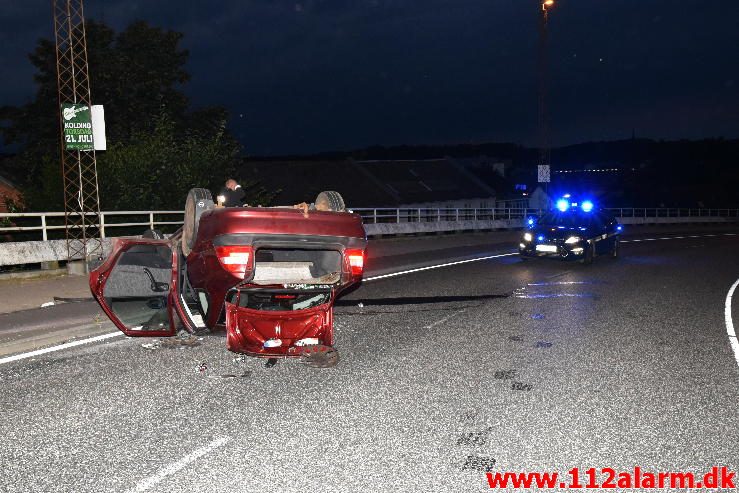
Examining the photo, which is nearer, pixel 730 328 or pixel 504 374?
pixel 504 374

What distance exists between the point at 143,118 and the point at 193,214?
30430mm

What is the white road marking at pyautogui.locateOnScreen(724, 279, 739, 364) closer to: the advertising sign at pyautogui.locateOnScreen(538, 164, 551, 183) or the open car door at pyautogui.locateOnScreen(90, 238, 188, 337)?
the open car door at pyautogui.locateOnScreen(90, 238, 188, 337)

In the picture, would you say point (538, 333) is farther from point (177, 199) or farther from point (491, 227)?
point (491, 227)

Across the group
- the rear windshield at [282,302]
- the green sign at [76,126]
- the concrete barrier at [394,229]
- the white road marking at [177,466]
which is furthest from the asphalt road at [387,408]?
the concrete barrier at [394,229]

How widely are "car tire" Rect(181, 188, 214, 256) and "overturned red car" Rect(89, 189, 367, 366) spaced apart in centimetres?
1

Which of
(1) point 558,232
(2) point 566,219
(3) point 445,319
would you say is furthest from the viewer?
(2) point 566,219

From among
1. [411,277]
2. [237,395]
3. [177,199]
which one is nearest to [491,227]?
[177,199]

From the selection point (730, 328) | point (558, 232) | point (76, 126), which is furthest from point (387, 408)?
point (558, 232)

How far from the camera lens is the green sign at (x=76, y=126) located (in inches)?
587

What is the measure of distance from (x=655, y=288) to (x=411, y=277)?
5147 millimetres

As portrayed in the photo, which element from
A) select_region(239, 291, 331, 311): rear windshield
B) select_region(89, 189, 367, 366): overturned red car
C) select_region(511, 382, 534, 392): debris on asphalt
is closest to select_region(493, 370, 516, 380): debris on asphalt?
select_region(511, 382, 534, 392): debris on asphalt

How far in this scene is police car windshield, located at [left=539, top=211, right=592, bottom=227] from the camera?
20.3 m

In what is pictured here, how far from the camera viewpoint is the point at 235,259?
7.30m

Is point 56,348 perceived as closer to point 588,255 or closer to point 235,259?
point 235,259
